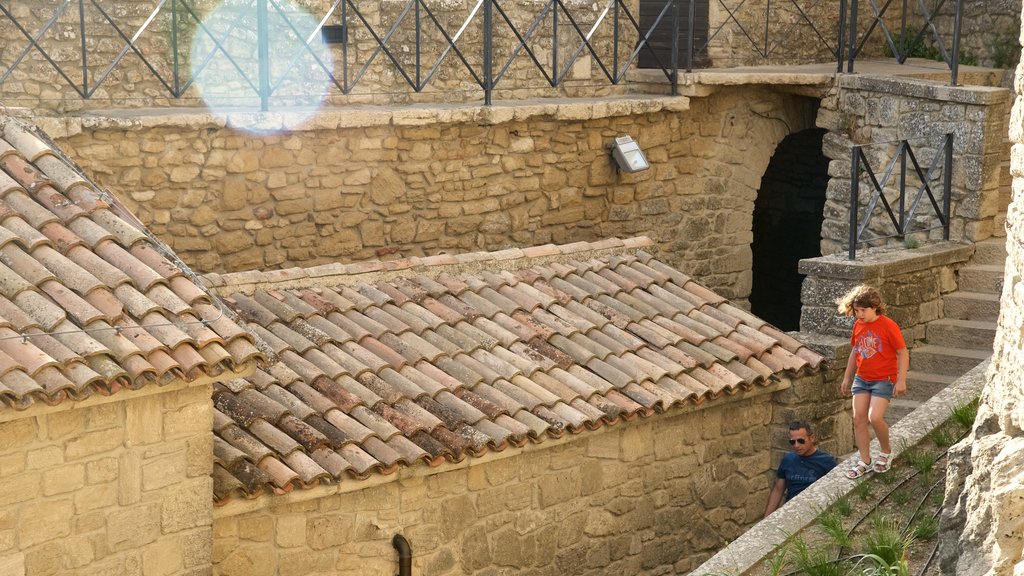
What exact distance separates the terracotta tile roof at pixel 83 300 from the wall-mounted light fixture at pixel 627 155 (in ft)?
16.6

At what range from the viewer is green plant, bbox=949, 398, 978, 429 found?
7.15 m

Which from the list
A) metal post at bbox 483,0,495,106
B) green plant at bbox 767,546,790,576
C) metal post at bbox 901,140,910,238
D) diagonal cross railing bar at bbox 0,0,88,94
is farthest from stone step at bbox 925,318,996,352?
diagonal cross railing bar at bbox 0,0,88,94

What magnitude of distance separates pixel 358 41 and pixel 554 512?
172 inches

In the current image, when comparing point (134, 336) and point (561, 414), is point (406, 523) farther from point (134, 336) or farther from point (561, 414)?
point (134, 336)

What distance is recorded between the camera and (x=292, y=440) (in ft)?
20.6

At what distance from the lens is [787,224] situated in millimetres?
14375

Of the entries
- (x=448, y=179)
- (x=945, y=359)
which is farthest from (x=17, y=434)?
(x=945, y=359)

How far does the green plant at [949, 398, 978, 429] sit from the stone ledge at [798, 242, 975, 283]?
2.04m

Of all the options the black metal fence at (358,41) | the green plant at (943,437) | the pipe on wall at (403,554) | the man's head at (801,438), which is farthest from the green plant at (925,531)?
the black metal fence at (358,41)

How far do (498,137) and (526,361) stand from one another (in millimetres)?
2664

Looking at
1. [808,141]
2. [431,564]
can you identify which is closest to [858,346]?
[431,564]

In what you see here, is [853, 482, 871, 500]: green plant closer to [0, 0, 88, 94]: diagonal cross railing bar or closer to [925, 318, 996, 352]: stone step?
[925, 318, 996, 352]: stone step

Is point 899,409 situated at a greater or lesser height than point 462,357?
lesser

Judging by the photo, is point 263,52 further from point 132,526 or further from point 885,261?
point 885,261
